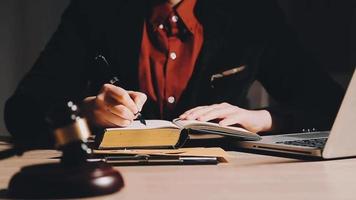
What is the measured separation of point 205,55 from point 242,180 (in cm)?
90

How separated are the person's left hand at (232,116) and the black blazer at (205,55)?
8.4 inches

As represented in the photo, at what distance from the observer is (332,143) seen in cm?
85

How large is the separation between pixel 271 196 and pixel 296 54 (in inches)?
46.7

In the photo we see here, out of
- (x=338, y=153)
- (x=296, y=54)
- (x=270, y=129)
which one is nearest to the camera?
(x=338, y=153)

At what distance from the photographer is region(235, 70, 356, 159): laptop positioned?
2.60 feet

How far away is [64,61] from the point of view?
5.24ft

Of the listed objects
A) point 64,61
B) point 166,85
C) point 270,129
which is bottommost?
point 270,129

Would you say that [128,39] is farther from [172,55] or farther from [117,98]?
[117,98]

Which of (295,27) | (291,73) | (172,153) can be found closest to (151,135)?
(172,153)

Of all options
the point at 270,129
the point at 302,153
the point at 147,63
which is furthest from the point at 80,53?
the point at 302,153

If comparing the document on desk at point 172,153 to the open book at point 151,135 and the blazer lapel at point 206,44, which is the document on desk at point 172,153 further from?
the blazer lapel at point 206,44

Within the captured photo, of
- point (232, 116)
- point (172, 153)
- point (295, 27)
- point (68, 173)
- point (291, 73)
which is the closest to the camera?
point (68, 173)

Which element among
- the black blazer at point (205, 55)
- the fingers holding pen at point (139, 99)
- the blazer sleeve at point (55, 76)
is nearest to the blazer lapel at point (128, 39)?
the black blazer at point (205, 55)

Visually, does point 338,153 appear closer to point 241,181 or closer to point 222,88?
point 241,181
